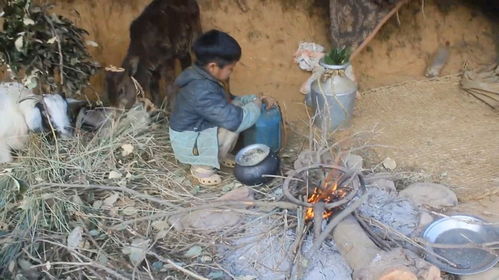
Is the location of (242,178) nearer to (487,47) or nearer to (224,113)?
(224,113)

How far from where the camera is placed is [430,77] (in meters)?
4.81

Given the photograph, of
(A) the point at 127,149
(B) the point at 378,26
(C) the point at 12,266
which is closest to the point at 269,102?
(A) the point at 127,149

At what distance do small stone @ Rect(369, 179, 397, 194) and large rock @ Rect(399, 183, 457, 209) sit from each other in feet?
0.19

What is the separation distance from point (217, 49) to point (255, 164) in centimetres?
73

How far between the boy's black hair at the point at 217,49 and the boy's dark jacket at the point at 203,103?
10 cm

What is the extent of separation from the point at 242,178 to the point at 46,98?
4.84ft

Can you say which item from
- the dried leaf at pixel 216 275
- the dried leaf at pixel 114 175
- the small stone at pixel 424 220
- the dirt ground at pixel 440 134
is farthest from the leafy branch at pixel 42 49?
the small stone at pixel 424 220

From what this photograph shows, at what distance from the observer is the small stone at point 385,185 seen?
3385 millimetres

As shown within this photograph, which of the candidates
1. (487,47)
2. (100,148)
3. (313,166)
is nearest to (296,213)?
(313,166)

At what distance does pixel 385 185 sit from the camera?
3406mm

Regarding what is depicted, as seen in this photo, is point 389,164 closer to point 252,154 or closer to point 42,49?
point 252,154

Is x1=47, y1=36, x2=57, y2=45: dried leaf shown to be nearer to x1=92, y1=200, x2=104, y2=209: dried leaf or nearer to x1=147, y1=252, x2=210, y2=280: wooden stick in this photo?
x1=92, y1=200, x2=104, y2=209: dried leaf

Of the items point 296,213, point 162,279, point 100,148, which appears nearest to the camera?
point 162,279

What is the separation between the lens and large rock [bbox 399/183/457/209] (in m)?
3.26
